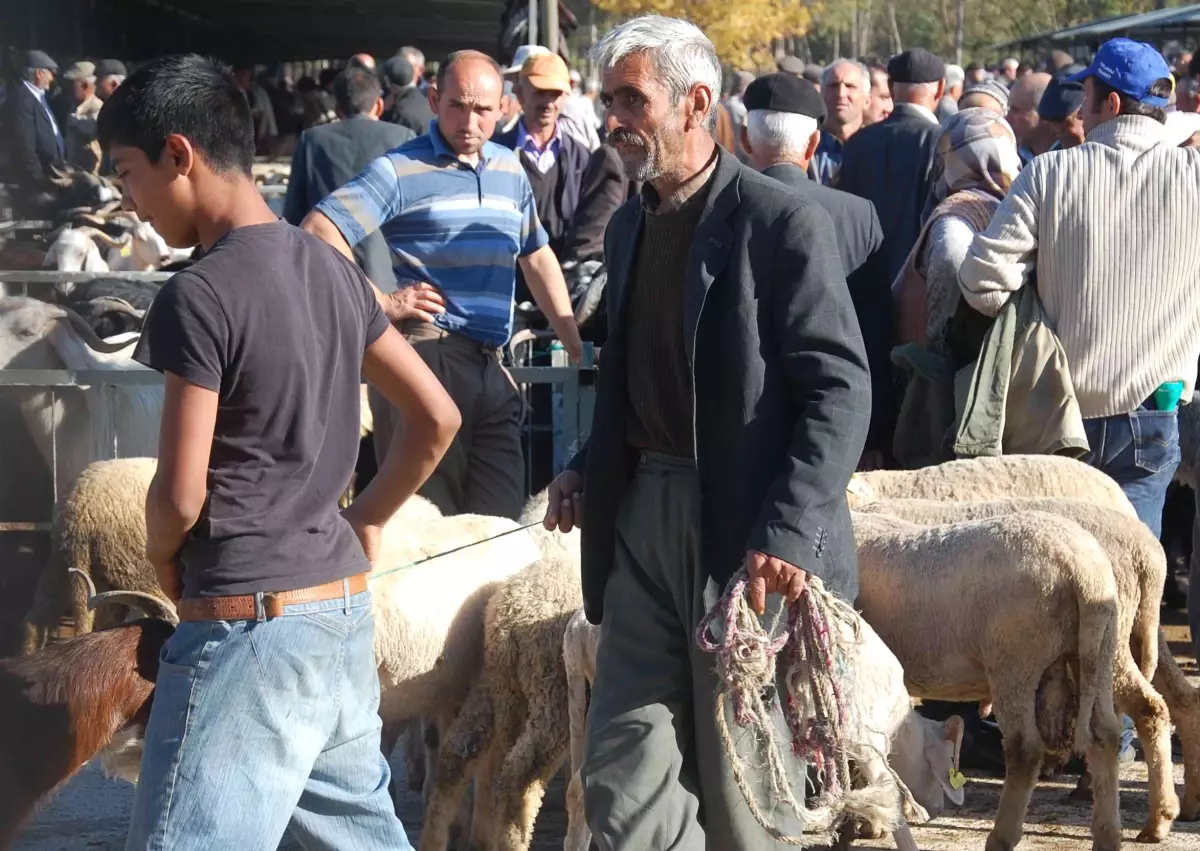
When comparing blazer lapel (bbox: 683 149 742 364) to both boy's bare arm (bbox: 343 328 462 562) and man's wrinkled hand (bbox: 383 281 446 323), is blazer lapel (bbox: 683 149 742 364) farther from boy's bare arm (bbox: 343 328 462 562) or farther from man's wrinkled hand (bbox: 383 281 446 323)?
man's wrinkled hand (bbox: 383 281 446 323)

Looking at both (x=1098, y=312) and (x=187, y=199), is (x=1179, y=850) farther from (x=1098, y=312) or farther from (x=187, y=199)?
(x=187, y=199)

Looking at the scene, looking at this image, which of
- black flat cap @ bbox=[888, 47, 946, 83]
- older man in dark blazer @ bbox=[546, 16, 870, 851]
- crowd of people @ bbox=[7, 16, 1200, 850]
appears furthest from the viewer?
black flat cap @ bbox=[888, 47, 946, 83]

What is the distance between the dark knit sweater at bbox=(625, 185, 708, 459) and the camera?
314cm

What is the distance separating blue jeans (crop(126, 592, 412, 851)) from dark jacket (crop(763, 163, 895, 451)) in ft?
10.2

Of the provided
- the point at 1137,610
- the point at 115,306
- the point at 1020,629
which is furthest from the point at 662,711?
the point at 115,306

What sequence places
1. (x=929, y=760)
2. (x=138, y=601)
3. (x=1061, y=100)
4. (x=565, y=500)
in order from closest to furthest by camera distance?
(x=565, y=500) → (x=138, y=601) → (x=929, y=760) → (x=1061, y=100)

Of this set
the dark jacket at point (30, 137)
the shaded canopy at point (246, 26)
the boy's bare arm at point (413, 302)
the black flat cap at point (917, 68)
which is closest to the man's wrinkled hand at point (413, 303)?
the boy's bare arm at point (413, 302)

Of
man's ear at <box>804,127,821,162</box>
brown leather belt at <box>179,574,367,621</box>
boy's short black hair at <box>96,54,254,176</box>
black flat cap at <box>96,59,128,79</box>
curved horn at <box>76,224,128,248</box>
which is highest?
boy's short black hair at <box>96,54,254,176</box>

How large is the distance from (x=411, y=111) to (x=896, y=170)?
4.03 m

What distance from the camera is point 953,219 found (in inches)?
230

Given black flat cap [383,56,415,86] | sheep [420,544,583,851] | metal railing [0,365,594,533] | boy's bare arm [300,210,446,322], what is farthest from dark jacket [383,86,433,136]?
sheep [420,544,583,851]

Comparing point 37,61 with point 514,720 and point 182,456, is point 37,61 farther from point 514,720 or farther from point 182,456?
point 182,456

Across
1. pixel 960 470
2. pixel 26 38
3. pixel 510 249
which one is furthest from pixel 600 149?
pixel 26 38

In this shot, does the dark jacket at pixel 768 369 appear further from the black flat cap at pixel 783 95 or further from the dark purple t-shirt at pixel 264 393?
the black flat cap at pixel 783 95
